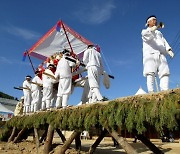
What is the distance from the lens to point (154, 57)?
17.6 ft

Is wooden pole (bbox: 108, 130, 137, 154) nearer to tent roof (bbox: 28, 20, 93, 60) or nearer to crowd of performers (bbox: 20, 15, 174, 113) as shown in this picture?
crowd of performers (bbox: 20, 15, 174, 113)

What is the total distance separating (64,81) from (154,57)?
9.91ft

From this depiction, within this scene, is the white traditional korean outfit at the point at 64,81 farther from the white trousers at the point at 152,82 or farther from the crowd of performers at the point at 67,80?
the white trousers at the point at 152,82

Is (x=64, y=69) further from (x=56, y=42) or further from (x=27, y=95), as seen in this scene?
(x=56, y=42)

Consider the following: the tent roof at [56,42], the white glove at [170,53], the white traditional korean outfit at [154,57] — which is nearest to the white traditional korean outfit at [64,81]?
the white traditional korean outfit at [154,57]

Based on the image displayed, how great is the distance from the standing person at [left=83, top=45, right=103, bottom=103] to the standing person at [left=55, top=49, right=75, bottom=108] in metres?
0.82

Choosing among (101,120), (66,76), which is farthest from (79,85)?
(101,120)

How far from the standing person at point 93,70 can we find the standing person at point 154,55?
1.62 meters

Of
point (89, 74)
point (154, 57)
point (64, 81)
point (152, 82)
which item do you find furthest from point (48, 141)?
point (154, 57)

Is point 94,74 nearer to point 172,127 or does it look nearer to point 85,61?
point 85,61

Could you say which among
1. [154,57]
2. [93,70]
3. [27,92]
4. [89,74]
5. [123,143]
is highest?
[27,92]

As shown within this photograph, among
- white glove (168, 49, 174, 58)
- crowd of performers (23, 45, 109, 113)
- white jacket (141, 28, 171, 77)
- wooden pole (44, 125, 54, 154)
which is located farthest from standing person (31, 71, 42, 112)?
white glove (168, 49, 174, 58)

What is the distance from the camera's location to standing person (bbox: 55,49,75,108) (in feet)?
24.2

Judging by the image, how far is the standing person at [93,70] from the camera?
262 inches
